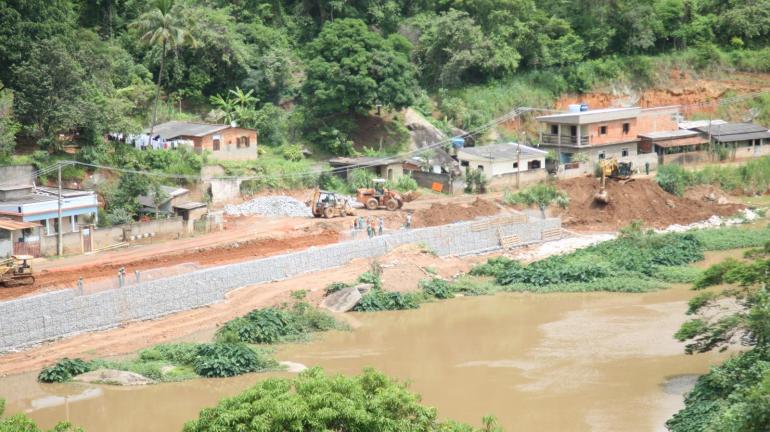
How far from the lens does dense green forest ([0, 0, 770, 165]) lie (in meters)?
A: 49.6

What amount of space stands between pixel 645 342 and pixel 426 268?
1058cm

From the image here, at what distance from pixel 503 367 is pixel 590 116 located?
30.5 metres

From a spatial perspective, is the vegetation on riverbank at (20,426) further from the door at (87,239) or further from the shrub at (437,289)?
the door at (87,239)

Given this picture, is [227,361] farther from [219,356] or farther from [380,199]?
[380,199]

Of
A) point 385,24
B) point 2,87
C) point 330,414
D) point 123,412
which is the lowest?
point 123,412

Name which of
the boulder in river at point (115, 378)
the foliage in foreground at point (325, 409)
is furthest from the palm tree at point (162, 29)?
the foliage in foreground at point (325, 409)

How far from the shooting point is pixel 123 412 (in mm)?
29312

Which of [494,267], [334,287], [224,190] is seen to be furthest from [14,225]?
[494,267]

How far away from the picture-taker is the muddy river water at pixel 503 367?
29000 millimetres

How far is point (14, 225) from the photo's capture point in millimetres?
41938

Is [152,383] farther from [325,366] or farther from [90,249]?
[90,249]

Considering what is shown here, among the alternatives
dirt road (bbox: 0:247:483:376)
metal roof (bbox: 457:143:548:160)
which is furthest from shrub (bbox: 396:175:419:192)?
dirt road (bbox: 0:247:483:376)

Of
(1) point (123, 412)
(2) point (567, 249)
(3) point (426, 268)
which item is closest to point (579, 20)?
(2) point (567, 249)

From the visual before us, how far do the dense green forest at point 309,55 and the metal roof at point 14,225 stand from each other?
5.44m
